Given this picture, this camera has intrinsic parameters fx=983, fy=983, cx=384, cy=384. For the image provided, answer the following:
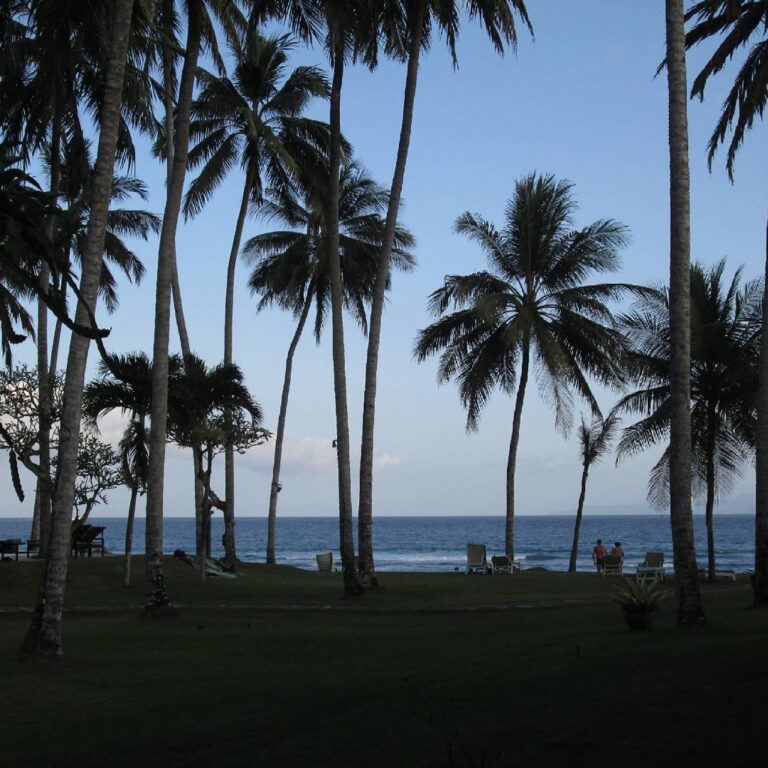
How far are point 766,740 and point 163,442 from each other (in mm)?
14197

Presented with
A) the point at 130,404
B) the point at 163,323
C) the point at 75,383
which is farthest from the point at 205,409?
the point at 75,383

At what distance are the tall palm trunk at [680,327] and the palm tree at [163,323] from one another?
971 centimetres

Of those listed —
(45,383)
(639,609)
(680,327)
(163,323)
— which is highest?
(163,323)

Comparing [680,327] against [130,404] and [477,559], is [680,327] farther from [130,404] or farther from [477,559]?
[477,559]

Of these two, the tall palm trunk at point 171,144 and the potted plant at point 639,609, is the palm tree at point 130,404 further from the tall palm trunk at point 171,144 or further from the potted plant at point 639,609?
the potted plant at point 639,609

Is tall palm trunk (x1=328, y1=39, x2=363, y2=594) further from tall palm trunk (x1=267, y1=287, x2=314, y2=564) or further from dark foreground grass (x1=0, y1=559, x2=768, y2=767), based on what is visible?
tall palm trunk (x1=267, y1=287, x2=314, y2=564)

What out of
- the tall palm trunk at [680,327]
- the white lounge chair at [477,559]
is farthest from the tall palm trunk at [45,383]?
the tall palm trunk at [680,327]

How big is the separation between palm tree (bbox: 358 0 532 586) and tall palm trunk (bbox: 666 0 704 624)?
9227mm

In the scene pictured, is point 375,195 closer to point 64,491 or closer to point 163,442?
point 163,442

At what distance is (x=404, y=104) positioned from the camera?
24.8 metres

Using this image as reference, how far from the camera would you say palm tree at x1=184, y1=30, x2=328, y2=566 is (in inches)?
1244

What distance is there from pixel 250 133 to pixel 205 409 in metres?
10.4

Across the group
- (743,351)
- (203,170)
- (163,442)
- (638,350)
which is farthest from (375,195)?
(163,442)

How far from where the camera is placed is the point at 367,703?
31.6 feet
